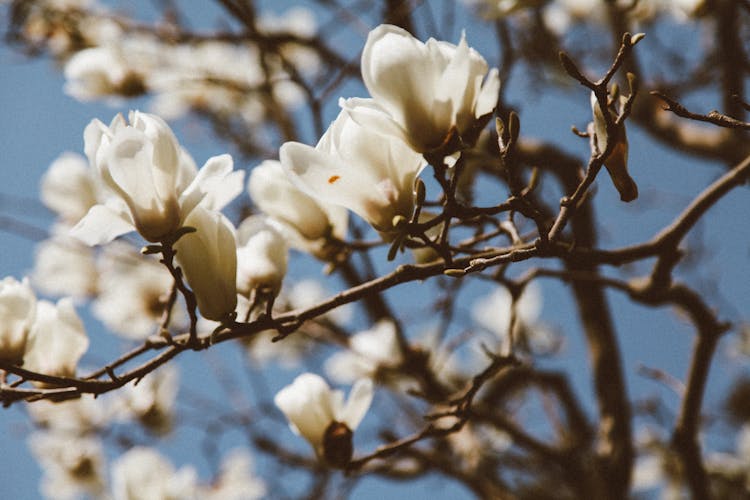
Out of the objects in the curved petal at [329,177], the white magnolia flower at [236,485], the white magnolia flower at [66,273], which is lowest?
the white magnolia flower at [236,485]

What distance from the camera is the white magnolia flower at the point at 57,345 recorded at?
76 cm

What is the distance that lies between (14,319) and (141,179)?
25cm

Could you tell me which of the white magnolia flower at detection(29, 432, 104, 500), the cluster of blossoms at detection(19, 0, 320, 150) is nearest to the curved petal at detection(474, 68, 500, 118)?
the cluster of blossoms at detection(19, 0, 320, 150)

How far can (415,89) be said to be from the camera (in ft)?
1.85

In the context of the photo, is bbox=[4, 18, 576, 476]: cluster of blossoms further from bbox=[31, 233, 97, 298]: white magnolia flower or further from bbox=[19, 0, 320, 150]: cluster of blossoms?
bbox=[31, 233, 97, 298]: white magnolia flower

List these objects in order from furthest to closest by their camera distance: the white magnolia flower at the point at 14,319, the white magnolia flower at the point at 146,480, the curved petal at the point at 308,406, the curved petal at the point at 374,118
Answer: the white magnolia flower at the point at 146,480 → the curved petal at the point at 308,406 → the white magnolia flower at the point at 14,319 → the curved petal at the point at 374,118

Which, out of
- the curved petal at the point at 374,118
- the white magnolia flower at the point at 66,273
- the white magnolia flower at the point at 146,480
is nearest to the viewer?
the curved petal at the point at 374,118

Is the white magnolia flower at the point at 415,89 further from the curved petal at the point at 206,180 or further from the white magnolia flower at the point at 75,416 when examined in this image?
the white magnolia flower at the point at 75,416

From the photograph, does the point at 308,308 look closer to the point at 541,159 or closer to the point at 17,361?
the point at 17,361

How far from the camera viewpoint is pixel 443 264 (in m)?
0.63

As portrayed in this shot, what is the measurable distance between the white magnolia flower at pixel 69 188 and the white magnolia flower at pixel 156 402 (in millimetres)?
395

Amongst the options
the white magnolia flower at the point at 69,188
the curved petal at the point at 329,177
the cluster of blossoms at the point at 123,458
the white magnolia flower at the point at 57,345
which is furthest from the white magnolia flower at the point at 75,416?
the curved petal at the point at 329,177

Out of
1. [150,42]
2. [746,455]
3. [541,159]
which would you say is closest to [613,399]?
[541,159]

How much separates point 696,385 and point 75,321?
37.8 inches
